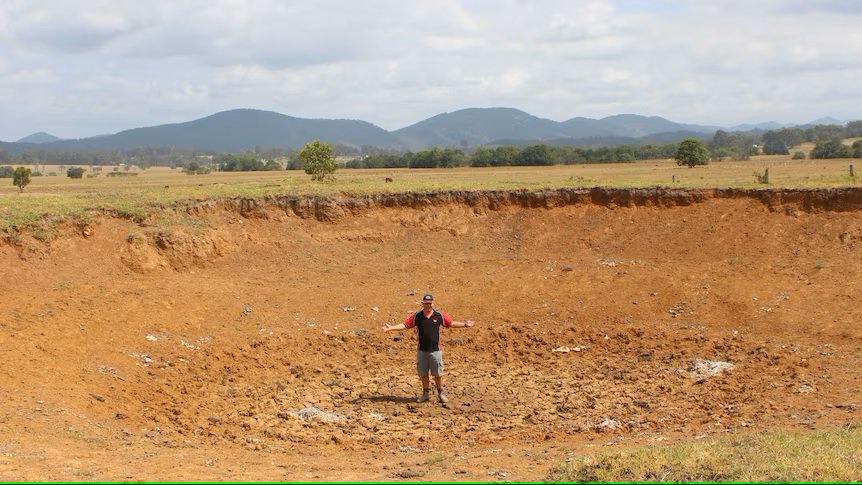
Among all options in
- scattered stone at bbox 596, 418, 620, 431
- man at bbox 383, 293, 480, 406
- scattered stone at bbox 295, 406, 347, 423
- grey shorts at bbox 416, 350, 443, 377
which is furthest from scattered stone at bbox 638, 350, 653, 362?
scattered stone at bbox 295, 406, 347, 423

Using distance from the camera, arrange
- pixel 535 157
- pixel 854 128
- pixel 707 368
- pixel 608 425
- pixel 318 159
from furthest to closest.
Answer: pixel 854 128 < pixel 535 157 < pixel 318 159 < pixel 707 368 < pixel 608 425

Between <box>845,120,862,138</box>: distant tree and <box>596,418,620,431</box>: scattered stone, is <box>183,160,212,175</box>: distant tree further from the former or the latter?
<box>845,120,862,138</box>: distant tree

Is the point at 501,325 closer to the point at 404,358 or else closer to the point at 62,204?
the point at 404,358

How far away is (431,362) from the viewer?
12617mm

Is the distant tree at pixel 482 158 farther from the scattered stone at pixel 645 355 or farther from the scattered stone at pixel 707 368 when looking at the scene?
the scattered stone at pixel 707 368

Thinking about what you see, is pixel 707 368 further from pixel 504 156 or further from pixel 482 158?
pixel 504 156

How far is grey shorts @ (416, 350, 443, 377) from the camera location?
12523mm

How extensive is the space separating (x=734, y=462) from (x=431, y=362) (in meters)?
5.81

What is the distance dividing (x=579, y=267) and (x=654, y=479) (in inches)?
515

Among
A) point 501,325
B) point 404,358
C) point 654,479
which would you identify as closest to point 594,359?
point 501,325

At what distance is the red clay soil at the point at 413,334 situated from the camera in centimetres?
1041

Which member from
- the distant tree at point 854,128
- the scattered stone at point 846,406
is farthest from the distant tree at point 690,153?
the distant tree at point 854,128

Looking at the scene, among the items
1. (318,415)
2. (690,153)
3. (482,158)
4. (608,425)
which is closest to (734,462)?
(608,425)

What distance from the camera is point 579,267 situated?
20203 mm
